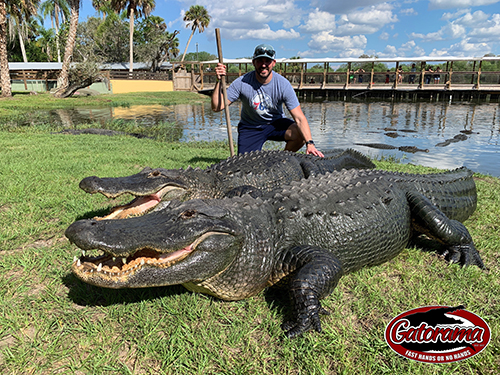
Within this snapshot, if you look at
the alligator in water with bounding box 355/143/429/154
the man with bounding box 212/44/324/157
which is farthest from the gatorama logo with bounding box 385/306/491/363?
the alligator in water with bounding box 355/143/429/154

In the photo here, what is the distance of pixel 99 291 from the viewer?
2.50 meters

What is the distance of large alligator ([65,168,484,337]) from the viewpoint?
1930 mm

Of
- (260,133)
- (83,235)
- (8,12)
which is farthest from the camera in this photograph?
(8,12)

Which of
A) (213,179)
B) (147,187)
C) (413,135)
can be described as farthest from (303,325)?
(413,135)

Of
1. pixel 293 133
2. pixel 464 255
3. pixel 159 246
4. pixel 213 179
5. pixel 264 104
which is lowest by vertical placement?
pixel 464 255

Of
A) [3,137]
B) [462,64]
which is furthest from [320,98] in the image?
[462,64]

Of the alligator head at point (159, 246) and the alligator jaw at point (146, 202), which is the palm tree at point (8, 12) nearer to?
the alligator jaw at point (146, 202)

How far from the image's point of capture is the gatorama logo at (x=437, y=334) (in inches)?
78.7

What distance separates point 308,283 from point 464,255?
69.3 inches

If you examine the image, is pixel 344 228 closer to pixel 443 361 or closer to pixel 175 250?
pixel 443 361

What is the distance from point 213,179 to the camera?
13.8 ft

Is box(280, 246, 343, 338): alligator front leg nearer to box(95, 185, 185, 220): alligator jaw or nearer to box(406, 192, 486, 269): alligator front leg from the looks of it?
box(406, 192, 486, 269): alligator front leg

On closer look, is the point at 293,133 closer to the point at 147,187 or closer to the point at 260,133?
the point at 260,133

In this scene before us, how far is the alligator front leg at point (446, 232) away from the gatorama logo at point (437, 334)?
2.77ft
